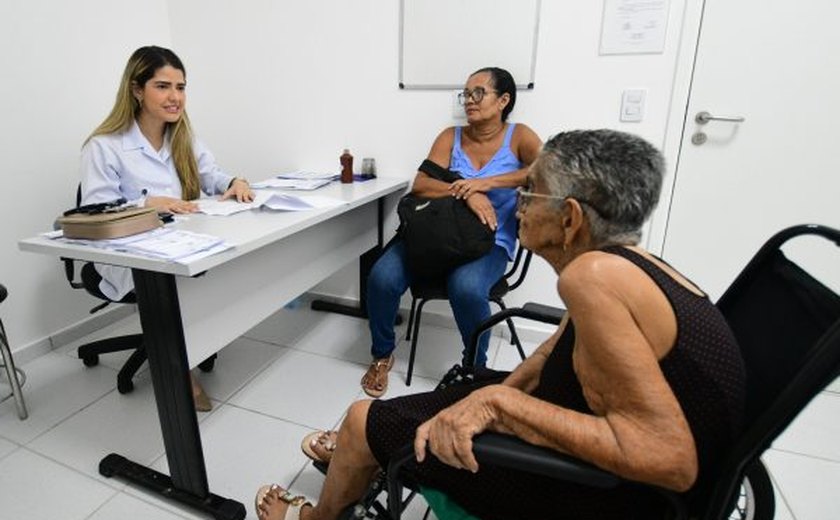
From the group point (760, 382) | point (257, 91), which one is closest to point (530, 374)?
point (760, 382)

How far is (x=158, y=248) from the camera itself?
108 centimetres

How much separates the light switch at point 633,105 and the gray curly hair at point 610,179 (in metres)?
1.33

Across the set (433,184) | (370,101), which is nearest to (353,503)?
(433,184)

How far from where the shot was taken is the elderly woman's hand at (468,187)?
5.90ft

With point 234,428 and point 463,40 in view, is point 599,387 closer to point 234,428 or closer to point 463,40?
point 234,428

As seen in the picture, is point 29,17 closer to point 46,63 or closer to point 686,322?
point 46,63

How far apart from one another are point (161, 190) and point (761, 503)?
2.04 metres

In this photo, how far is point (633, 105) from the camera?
190cm

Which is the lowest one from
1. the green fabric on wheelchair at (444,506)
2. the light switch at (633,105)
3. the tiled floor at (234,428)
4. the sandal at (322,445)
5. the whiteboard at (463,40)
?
the tiled floor at (234,428)

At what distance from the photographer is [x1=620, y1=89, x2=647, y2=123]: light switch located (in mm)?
1881

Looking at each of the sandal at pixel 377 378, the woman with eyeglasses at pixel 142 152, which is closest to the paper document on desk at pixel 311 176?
the woman with eyeglasses at pixel 142 152

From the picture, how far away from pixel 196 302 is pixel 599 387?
108cm

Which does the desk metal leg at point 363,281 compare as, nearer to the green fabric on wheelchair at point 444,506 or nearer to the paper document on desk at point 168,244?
the paper document on desk at point 168,244

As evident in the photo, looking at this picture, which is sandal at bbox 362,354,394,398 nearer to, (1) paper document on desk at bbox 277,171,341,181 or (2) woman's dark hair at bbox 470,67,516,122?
(1) paper document on desk at bbox 277,171,341,181
